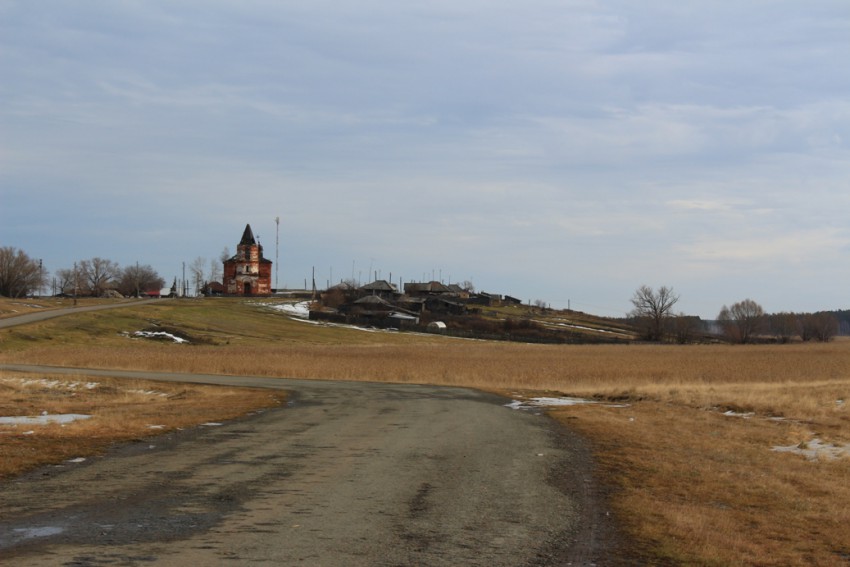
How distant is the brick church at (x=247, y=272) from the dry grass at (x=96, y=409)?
12019 centimetres

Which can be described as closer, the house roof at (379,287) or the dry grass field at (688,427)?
the dry grass field at (688,427)

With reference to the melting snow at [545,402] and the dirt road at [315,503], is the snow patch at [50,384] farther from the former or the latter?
the melting snow at [545,402]

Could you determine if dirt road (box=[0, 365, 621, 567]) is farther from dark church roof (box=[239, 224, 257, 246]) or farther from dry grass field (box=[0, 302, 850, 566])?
dark church roof (box=[239, 224, 257, 246])

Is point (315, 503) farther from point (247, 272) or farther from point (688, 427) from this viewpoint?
point (247, 272)

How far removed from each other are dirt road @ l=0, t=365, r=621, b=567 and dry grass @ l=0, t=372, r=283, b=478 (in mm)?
1166

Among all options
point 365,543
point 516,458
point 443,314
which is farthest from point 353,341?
point 365,543

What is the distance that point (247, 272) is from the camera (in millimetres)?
159250

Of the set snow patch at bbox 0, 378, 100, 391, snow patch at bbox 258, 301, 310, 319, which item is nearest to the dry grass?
snow patch at bbox 0, 378, 100, 391

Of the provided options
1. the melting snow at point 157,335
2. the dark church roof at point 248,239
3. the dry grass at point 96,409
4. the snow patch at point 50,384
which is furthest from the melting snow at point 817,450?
the dark church roof at point 248,239

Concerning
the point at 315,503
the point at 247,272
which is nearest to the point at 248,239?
the point at 247,272

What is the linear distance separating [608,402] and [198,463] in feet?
72.5

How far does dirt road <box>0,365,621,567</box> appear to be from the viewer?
9.06 m

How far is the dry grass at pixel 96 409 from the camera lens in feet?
53.3

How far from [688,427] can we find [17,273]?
146762mm
